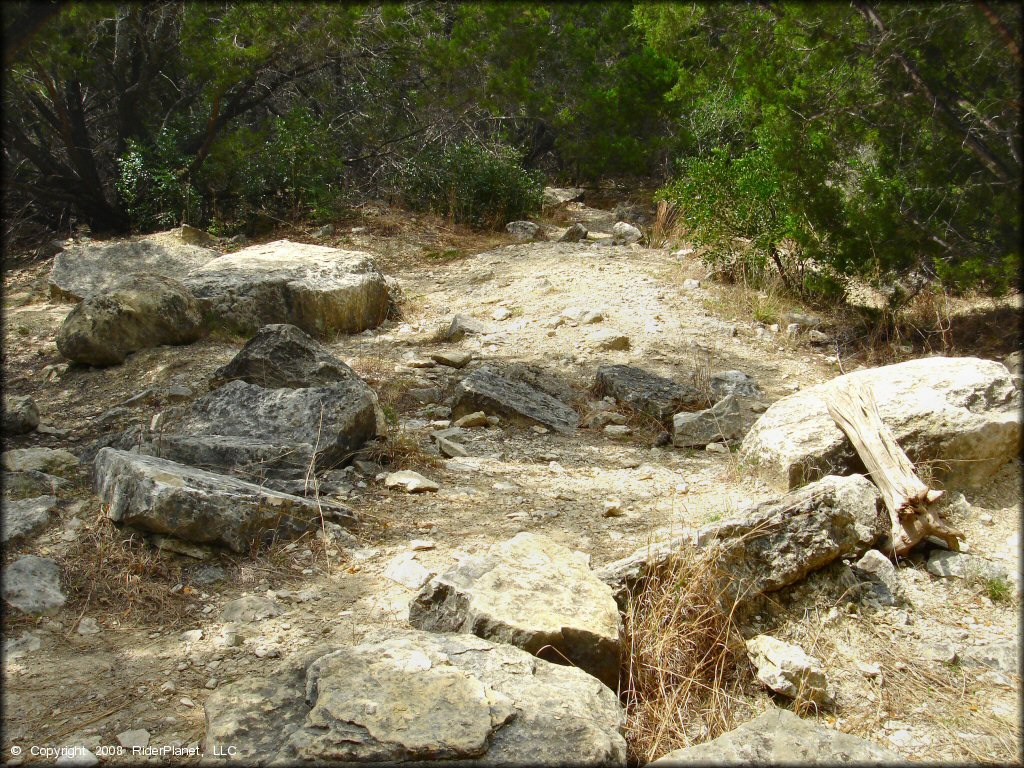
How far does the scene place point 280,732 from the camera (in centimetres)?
195

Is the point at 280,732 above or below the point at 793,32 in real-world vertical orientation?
below

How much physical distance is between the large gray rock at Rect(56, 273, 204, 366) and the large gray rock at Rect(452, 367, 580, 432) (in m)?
2.34

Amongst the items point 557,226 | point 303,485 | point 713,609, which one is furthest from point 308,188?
point 713,609

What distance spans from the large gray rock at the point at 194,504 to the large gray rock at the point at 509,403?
1634 mm

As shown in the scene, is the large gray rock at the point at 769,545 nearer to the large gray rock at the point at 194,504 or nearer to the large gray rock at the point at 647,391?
the large gray rock at the point at 194,504

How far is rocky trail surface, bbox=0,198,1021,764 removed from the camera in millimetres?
2082

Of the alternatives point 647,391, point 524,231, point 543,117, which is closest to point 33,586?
point 647,391

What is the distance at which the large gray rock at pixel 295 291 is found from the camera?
20.2 feet

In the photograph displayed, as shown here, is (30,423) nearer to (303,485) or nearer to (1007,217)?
(303,485)

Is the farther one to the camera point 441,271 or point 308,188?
point 308,188

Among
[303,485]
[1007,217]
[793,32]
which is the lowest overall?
[303,485]

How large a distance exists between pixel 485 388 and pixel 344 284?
2.14m

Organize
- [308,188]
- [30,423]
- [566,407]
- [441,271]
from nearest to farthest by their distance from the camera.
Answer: [30,423] → [566,407] → [441,271] → [308,188]

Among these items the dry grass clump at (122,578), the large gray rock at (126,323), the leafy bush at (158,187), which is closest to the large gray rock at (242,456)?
the dry grass clump at (122,578)
